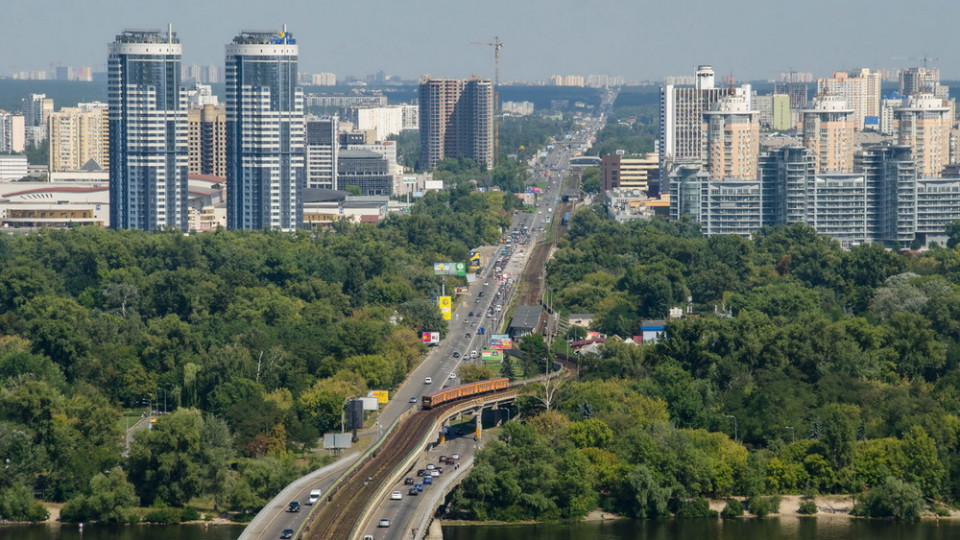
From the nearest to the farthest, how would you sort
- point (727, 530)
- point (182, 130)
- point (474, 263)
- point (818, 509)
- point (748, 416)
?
point (727, 530), point (818, 509), point (748, 416), point (474, 263), point (182, 130)

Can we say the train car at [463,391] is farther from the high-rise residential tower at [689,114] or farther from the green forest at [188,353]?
the high-rise residential tower at [689,114]

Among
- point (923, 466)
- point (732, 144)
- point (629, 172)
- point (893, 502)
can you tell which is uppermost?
point (732, 144)

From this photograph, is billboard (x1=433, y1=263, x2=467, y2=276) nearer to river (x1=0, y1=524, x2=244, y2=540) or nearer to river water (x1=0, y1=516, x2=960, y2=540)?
river water (x1=0, y1=516, x2=960, y2=540)

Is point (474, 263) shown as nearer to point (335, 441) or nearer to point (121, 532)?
point (335, 441)

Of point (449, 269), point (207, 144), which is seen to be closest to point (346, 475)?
point (449, 269)

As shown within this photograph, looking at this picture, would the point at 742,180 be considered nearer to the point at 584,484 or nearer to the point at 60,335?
the point at 60,335

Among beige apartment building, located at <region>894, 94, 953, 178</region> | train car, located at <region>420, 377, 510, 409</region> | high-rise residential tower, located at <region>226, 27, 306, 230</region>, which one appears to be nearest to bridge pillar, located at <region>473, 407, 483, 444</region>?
train car, located at <region>420, 377, 510, 409</region>

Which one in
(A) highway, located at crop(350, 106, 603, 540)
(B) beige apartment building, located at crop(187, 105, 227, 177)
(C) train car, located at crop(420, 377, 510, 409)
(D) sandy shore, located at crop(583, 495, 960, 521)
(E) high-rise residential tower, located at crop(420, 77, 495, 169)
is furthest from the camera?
(E) high-rise residential tower, located at crop(420, 77, 495, 169)

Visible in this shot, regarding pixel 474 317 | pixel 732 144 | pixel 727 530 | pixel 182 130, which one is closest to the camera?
pixel 727 530
